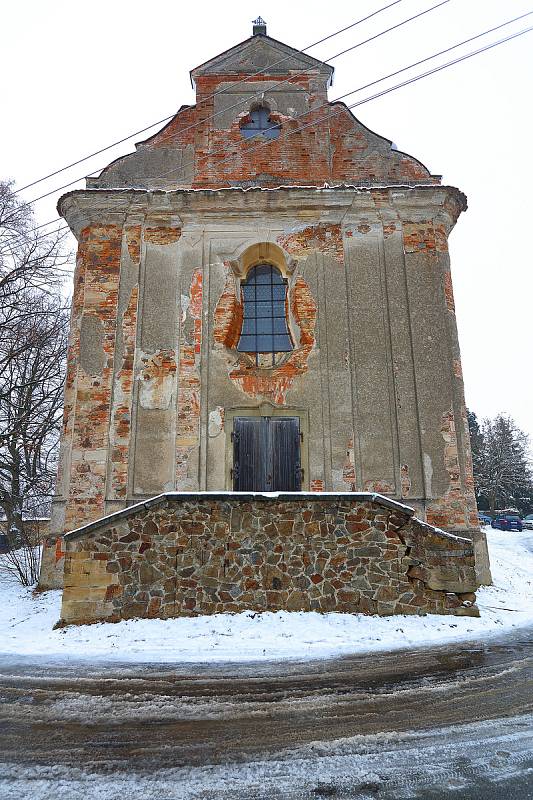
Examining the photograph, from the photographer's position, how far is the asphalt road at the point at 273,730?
3.30 m

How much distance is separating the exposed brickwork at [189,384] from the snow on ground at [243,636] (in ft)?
14.0

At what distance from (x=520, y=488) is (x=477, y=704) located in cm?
4873

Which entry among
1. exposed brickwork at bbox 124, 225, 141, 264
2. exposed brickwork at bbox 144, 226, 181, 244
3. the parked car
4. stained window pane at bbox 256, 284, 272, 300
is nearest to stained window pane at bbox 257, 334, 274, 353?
stained window pane at bbox 256, 284, 272, 300

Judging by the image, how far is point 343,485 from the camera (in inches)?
460

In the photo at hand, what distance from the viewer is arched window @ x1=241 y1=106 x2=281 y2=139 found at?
Result: 1438cm

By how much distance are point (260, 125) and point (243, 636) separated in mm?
13052

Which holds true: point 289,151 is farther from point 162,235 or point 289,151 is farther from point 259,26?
point 259,26

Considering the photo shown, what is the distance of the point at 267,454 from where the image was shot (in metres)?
12.0

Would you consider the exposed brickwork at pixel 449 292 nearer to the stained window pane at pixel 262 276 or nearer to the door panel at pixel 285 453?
the stained window pane at pixel 262 276

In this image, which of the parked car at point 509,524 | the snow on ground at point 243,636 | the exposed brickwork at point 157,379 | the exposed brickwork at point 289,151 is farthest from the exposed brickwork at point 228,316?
the parked car at point 509,524

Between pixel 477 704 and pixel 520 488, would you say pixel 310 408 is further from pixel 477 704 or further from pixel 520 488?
pixel 520 488

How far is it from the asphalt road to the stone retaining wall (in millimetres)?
1701

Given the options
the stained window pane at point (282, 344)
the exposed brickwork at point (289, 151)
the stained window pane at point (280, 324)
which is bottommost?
the stained window pane at point (282, 344)

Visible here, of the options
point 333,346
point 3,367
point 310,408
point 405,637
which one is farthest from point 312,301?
point 3,367
